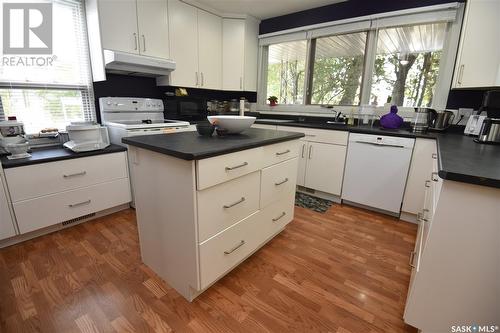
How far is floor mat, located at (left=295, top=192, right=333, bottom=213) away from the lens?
8.84ft

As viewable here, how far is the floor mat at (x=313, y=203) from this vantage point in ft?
8.84

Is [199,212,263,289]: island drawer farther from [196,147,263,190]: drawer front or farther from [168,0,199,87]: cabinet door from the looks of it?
[168,0,199,87]: cabinet door

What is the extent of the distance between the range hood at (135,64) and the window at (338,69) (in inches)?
79.8

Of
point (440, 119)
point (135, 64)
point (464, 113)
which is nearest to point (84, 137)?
point (135, 64)

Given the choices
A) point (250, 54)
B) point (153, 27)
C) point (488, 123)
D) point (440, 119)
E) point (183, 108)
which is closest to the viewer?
point (488, 123)

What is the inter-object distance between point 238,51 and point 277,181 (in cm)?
255

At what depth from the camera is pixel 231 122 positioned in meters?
1.53

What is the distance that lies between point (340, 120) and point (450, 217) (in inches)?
95.9

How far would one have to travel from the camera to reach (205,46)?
10.9 feet

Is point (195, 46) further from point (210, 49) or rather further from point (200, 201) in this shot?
point (200, 201)

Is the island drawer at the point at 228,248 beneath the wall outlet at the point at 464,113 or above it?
beneath

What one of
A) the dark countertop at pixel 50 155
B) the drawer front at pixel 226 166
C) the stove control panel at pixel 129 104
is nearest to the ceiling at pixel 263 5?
the stove control panel at pixel 129 104

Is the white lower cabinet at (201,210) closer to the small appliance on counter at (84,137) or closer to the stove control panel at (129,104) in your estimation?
the small appliance on counter at (84,137)

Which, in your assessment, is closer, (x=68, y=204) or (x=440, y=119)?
(x=68, y=204)
